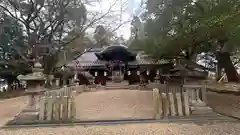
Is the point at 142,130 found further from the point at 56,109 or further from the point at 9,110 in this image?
the point at 9,110

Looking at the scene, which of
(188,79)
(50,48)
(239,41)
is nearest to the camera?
(239,41)

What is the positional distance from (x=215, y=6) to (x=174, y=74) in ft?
9.81

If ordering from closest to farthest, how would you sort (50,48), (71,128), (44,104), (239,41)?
(71,128), (44,104), (239,41), (50,48)

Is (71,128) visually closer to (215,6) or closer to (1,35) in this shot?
(215,6)

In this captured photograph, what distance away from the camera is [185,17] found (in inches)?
288

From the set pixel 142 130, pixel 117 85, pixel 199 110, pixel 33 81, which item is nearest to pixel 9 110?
pixel 33 81

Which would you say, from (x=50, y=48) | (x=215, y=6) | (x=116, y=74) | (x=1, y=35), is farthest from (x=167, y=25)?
(x=116, y=74)

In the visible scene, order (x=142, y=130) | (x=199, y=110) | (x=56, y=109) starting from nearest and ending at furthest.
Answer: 1. (x=142, y=130)
2. (x=56, y=109)
3. (x=199, y=110)

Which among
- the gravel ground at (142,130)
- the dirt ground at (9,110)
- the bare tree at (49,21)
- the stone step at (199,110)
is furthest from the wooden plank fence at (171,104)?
the bare tree at (49,21)

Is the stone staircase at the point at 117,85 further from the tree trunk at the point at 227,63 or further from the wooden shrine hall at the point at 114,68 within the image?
the tree trunk at the point at 227,63

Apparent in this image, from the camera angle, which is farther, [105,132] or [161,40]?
[161,40]

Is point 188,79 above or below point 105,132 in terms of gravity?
above

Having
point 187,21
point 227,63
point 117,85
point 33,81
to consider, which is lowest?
point 117,85

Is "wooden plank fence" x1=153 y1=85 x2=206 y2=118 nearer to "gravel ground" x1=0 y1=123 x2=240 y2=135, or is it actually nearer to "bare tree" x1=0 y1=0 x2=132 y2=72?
"gravel ground" x1=0 y1=123 x2=240 y2=135
